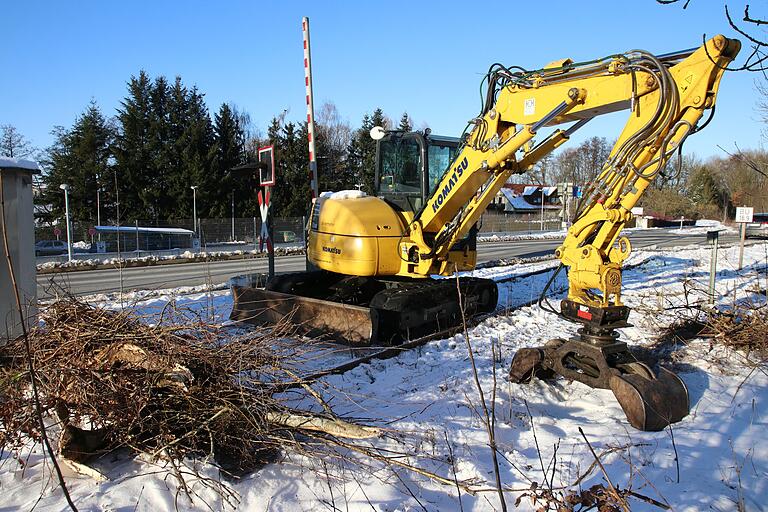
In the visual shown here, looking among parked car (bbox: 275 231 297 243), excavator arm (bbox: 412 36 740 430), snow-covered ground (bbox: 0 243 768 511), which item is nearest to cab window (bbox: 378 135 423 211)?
excavator arm (bbox: 412 36 740 430)

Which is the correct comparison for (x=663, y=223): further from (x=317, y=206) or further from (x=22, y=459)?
(x=22, y=459)

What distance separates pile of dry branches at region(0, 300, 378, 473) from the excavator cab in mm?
4979

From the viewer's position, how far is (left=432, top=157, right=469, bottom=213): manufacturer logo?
22.8ft

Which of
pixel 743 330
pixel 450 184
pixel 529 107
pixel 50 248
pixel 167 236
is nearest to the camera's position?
pixel 529 107

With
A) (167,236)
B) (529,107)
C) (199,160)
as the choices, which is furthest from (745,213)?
(199,160)

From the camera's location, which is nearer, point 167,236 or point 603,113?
point 603,113

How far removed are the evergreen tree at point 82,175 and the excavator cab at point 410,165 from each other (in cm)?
3431

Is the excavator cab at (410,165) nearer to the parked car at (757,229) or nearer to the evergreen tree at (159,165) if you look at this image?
the parked car at (757,229)

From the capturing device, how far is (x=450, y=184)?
7145mm

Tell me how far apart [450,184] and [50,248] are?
78.9 feet

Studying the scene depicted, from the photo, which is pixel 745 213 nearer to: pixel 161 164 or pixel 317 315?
pixel 317 315

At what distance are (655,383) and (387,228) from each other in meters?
4.22

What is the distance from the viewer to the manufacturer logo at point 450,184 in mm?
6961

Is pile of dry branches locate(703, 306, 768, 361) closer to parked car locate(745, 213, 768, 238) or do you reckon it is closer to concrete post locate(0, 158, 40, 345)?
concrete post locate(0, 158, 40, 345)
